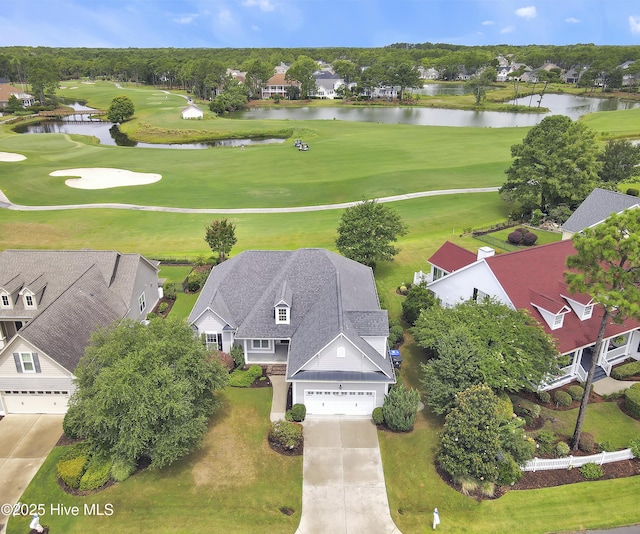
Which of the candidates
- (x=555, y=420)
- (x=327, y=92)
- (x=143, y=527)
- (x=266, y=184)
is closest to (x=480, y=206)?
(x=266, y=184)

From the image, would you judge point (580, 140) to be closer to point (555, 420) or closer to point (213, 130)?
point (555, 420)

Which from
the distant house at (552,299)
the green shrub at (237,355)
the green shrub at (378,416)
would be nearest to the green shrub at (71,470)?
the green shrub at (237,355)

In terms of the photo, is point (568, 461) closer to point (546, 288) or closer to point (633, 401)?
point (633, 401)

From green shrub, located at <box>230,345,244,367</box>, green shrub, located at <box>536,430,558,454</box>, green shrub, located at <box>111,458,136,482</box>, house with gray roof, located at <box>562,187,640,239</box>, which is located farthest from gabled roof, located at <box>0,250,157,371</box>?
house with gray roof, located at <box>562,187,640,239</box>

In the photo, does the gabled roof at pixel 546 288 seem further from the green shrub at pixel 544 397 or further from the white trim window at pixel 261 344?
the white trim window at pixel 261 344

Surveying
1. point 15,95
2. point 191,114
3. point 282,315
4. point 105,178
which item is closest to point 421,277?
point 282,315

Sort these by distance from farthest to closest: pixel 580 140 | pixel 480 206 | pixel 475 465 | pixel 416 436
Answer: pixel 480 206 → pixel 580 140 → pixel 416 436 → pixel 475 465
